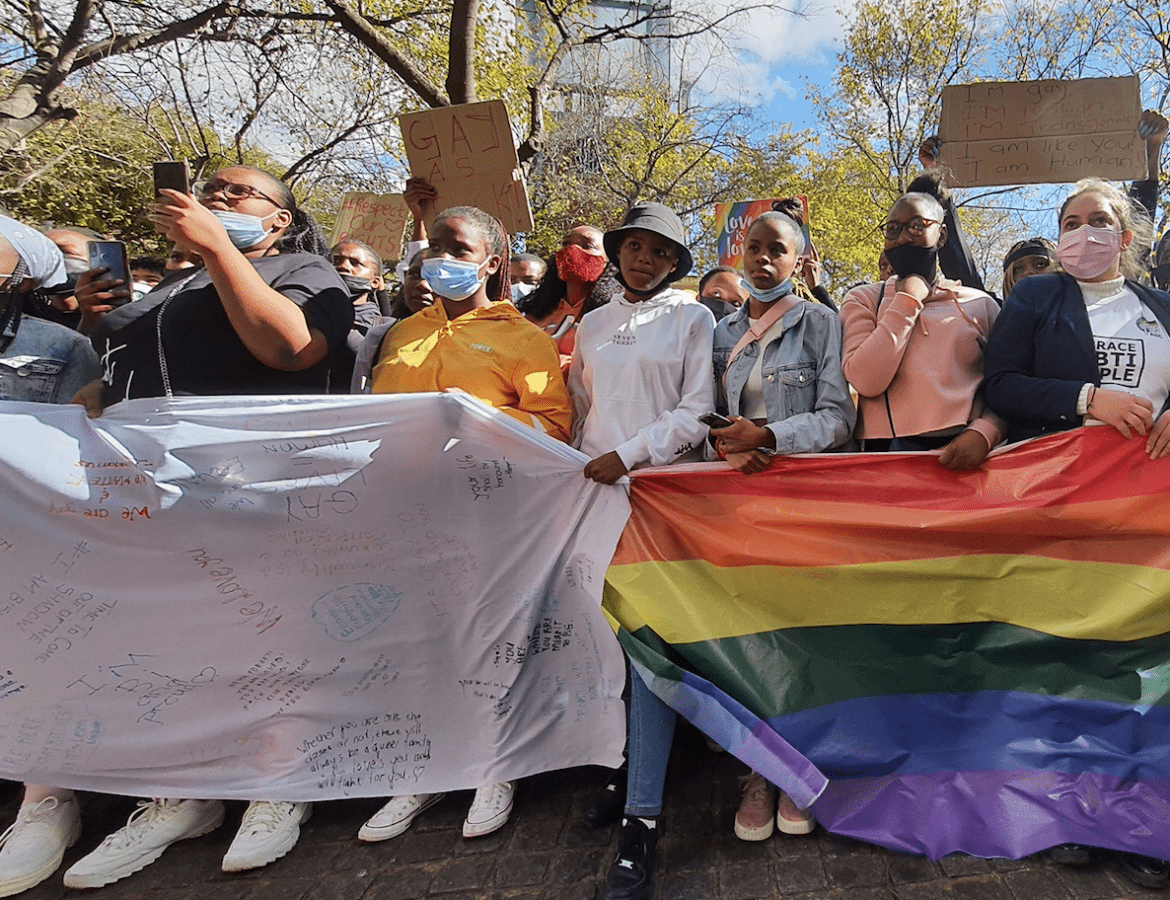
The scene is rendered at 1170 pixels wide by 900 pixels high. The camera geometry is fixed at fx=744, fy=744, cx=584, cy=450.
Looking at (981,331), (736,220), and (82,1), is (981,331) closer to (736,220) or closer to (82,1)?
(736,220)

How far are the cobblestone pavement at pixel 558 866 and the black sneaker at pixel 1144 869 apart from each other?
25mm

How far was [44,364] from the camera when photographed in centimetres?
297

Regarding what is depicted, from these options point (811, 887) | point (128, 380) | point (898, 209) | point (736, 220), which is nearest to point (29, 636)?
point (128, 380)

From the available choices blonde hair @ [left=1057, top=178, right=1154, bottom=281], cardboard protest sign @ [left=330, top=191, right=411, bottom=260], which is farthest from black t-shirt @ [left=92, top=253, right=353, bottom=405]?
cardboard protest sign @ [left=330, top=191, right=411, bottom=260]

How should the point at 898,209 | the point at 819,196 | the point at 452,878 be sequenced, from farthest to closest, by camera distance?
the point at 819,196 < the point at 898,209 < the point at 452,878

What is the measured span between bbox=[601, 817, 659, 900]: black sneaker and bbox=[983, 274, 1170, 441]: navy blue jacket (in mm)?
1786

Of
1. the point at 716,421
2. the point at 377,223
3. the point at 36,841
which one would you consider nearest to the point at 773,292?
the point at 716,421

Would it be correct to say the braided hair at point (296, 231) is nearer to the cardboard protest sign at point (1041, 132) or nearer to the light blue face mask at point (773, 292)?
the light blue face mask at point (773, 292)

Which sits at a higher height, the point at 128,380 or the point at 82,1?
the point at 82,1

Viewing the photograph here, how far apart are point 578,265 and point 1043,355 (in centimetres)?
229

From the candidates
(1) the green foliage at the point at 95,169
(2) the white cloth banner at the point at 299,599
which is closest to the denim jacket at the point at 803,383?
(2) the white cloth banner at the point at 299,599

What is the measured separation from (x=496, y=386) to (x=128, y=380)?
4.23 feet

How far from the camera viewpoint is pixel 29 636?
254 cm

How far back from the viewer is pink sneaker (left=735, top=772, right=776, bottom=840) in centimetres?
240
